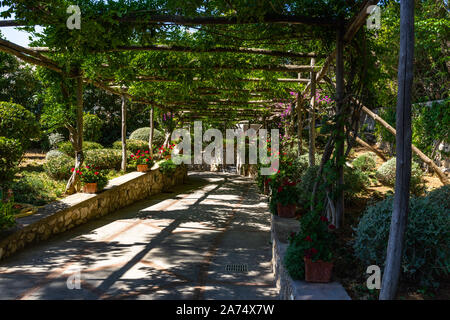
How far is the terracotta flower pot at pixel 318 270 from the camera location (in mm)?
2477

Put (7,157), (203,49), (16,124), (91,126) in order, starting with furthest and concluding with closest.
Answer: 1. (91,126)
2. (16,124)
3. (7,157)
4. (203,49)

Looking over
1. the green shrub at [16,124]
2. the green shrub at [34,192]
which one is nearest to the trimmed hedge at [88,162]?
the green shrub at [16,124]

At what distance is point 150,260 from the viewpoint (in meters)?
4.08

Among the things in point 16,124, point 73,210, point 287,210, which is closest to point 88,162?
point 16,124

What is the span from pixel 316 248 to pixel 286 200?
87.9 inches

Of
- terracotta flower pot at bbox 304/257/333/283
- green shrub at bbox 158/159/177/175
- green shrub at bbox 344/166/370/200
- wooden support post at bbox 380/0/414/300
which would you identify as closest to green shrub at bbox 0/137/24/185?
green shrub at bbox 158/159/177/175

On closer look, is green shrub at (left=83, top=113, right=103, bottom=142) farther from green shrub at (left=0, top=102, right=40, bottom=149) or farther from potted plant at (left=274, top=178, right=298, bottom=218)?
potted plant at (left=274, top=178, right=298, bottom=218)

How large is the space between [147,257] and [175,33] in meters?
3.24

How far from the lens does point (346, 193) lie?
559 cm

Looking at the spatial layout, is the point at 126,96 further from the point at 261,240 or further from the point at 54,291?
the point at 54,291

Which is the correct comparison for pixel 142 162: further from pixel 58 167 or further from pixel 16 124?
pixel 16 124

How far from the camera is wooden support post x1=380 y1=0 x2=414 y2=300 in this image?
6.62 feet

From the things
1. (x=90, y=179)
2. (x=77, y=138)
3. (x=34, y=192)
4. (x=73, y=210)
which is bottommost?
(x=73, y=210)

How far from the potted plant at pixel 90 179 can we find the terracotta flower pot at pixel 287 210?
3.83m
